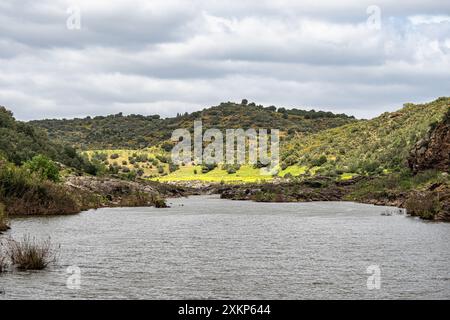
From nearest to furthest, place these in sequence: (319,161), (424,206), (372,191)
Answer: (424,206) < (372,191) < (319,161)

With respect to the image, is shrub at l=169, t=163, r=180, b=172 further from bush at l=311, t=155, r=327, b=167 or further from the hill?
the hill

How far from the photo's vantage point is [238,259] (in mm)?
40219

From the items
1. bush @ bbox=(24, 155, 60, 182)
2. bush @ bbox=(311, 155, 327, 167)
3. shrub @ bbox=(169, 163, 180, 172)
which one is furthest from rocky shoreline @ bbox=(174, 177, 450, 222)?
bush @ bbox=(24, 155, 60, 182)

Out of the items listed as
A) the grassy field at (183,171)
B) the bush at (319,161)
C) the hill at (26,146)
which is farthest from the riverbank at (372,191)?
the hill at (26,146)

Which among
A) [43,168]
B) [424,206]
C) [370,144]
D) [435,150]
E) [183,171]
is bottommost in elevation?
[424,206]

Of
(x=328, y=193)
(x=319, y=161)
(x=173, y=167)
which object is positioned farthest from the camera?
(x=173, y=167)

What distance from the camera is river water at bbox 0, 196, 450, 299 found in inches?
1192

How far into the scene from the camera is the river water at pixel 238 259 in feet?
99.3

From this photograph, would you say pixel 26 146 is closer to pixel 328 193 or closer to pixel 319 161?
pixel 328 193

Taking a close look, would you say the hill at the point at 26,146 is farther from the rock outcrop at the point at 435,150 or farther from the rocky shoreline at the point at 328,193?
the rock outcrop at the point at 435,150

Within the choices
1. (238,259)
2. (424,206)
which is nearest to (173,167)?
(424,206)

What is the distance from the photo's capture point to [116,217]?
236 ft

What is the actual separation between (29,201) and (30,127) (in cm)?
5866
